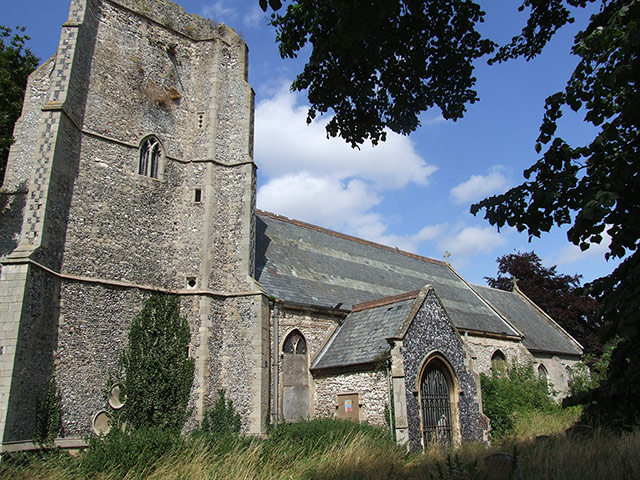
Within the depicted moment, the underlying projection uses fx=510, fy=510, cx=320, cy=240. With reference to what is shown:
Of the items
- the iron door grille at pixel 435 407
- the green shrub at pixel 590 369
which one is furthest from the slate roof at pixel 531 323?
the iron door grille at pixel 435 407

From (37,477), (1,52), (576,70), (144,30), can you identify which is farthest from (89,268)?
(576,70)

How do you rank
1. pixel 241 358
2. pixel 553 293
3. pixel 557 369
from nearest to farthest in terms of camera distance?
1. pixel 241 358
2. pixel 557 369
3. pixel 553 293

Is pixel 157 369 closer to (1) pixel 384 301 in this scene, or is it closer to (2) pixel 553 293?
(1) pixel 384 301

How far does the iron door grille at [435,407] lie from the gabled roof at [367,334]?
5.28 feet

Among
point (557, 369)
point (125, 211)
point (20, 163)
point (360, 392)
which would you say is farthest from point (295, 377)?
point (557, 369)

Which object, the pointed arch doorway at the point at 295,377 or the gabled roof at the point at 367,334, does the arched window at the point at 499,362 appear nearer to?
the gabled roof at the point at 367,334

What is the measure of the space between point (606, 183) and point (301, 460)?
7224 mm

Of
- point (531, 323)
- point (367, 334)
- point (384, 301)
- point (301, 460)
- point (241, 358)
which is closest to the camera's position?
point (301, 460)

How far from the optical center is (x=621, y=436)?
7637 mm

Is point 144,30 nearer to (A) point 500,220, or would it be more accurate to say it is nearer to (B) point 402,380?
(B) point 402,380

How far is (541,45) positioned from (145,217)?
1167 cm

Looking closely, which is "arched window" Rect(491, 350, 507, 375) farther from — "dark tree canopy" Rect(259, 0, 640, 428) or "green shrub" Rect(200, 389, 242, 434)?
"dark tree canopy" Rect(259, 0, 640, 428)

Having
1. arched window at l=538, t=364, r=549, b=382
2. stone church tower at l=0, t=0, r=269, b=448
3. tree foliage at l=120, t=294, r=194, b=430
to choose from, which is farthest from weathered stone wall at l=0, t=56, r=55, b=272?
arched window at l=538, t=364, r=549, b=382

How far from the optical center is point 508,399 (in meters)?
17.7
